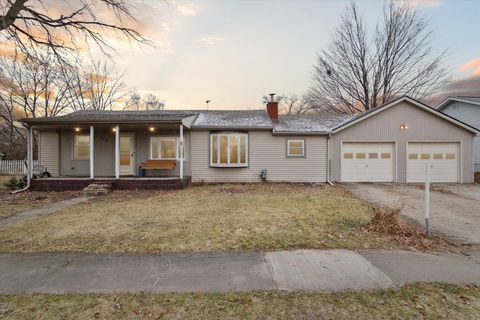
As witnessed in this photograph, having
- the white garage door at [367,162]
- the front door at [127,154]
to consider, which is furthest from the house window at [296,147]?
the front door at [127,154]

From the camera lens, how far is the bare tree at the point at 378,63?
1006 inches

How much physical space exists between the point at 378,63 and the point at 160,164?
82.9ft

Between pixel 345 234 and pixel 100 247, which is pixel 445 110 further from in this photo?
pixel 100 247

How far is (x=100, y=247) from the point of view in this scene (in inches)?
192

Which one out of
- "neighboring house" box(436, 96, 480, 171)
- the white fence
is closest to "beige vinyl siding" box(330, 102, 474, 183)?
"neighboring house" box(436, 96, 480, 171)

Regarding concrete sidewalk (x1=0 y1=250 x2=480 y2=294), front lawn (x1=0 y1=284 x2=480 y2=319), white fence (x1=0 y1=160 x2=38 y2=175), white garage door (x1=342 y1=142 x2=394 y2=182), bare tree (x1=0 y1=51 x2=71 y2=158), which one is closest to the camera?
front lawn (x1=0 y1=284 x2=480 y2=319)

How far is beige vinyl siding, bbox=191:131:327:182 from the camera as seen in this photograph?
14.4 m

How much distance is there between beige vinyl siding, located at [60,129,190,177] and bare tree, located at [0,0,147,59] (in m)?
5.39

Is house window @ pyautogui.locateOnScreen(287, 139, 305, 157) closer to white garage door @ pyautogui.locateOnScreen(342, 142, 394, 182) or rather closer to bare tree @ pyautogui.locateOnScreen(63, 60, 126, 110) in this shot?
white garage door @ pyautogui.locateOnScreen(342, 142, 394, 182)

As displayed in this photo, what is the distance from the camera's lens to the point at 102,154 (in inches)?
574

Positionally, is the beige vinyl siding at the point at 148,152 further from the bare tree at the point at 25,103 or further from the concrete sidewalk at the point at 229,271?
the bare tree at the point at 25,103

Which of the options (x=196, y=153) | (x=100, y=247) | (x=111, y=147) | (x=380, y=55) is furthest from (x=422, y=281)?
(x=380, y=55)

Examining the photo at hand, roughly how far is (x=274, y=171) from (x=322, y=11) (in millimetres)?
9359

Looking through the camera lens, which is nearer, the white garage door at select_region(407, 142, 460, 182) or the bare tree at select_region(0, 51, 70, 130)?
the white garage door at select_region(407, 142, 460, 182)
